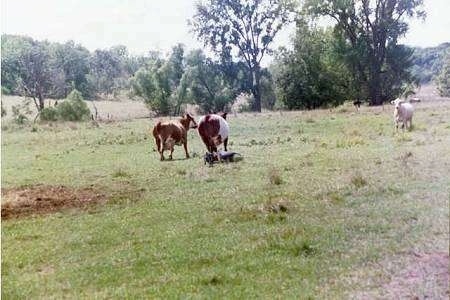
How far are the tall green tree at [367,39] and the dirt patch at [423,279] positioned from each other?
23573 millimetres

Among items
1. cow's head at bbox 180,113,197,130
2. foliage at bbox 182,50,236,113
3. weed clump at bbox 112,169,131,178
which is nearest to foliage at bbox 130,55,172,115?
foliage at bbox 182,50,236,113

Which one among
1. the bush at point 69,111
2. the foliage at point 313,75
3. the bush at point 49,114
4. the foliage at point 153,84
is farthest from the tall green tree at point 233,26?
the foliage at point 313,75

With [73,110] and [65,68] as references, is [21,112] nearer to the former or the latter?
[73,110]

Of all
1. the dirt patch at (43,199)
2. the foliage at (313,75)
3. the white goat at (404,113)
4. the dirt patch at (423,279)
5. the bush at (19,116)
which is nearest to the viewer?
the dirt patch at (423,279)

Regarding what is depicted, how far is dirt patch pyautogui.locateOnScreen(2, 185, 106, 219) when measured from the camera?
11.6 m

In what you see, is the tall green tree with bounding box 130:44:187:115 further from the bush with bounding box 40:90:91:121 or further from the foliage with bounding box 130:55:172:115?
the bush with bounding box 40:90:91:121

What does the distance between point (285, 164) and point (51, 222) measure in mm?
5912

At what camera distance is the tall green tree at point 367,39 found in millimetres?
31656

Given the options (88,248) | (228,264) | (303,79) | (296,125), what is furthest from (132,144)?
(303,79)

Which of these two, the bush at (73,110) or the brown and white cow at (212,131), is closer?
the brown and white cow at (212,131)

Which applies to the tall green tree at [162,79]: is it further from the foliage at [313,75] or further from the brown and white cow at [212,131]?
the foliage at [313,75]

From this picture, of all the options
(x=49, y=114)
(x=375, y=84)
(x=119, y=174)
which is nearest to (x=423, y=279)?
(x=119, y=174)

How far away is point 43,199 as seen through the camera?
1245cm

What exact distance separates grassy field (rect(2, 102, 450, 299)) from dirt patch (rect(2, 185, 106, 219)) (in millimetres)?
186
